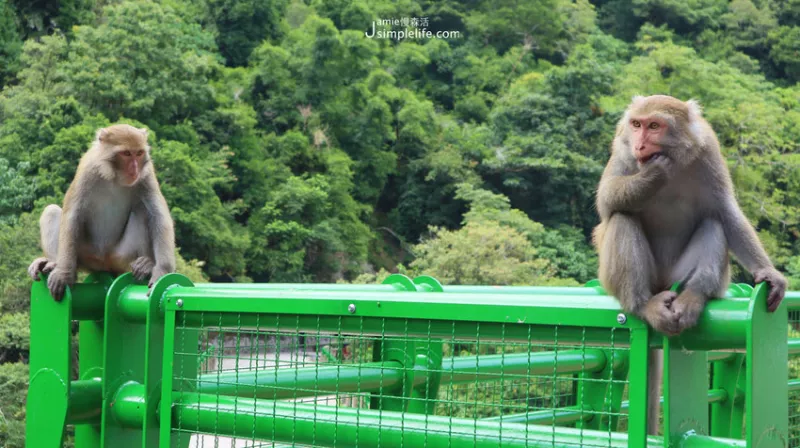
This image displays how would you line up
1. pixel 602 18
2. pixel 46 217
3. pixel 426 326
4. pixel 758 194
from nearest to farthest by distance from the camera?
pixel 426 326 → pixel 46 217 → pixel 758 194 → pixel 602 18

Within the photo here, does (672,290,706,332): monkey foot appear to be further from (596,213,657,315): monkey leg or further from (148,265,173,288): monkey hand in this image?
(148,265,173,288): monkey hand

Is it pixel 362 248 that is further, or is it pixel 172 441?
pixel 362 248

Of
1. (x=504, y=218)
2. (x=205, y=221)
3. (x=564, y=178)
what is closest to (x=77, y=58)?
(x=205, y=221)

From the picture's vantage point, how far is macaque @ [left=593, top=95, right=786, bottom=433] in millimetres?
2225

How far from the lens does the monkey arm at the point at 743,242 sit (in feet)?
7.46

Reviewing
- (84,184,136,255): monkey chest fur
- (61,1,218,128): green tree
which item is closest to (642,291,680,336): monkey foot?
(84,184,136,255): monkey chest fur

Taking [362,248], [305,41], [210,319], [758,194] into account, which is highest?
[305,41]

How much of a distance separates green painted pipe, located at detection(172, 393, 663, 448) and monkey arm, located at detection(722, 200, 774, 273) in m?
0.85

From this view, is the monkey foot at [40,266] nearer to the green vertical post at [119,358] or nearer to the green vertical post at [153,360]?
the green vertical post at [119,358]

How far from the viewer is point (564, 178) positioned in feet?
91.8

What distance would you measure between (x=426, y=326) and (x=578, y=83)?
28.3m

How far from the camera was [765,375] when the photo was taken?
1401 millimetres

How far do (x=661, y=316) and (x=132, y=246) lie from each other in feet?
8.30

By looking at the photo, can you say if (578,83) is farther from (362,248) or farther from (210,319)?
(210,319)
